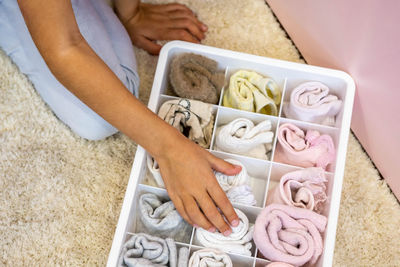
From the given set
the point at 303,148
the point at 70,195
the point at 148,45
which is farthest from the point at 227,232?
the point at 148,45

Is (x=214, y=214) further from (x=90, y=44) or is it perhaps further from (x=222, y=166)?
(x=90, y=44)

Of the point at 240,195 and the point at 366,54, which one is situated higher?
the point at 366,54

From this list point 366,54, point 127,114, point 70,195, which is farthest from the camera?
point 70,195

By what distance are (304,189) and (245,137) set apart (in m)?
0.16

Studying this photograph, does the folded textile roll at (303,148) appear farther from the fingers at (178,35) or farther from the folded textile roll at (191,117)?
the fingers at (178,35)

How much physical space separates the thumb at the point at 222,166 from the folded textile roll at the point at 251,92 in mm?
166

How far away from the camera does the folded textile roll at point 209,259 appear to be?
2.76 feet

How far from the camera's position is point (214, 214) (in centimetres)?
86

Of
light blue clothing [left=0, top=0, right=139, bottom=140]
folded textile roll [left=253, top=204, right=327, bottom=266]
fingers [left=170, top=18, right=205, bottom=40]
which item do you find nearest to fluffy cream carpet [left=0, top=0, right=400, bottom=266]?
light blue clothing [left=0, top=0, right=139, bottom=140]

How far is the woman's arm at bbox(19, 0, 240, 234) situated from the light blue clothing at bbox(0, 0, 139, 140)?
24 centimetres

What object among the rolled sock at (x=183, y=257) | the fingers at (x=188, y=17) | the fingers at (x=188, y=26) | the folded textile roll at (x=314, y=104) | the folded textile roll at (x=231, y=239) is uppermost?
the fingers at (x=188, y=17)

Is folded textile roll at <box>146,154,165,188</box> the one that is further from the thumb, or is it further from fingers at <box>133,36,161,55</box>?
fingers at <box>133,36,161,55</box>

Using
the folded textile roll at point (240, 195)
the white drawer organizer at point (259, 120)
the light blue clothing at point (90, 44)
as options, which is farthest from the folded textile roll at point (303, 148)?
the light blue clothing at point (90, 44)

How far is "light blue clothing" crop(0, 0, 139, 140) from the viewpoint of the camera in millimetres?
1062
